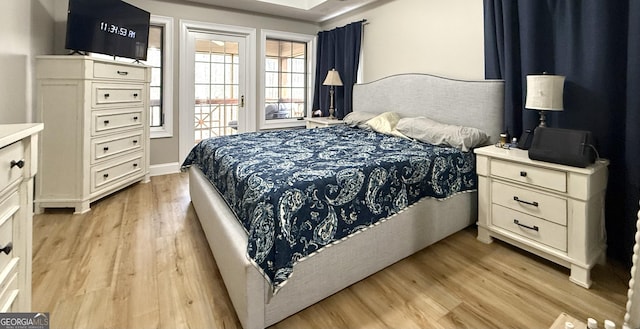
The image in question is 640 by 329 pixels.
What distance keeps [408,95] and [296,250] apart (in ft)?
8.50

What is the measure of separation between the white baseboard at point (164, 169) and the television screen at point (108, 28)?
140cm

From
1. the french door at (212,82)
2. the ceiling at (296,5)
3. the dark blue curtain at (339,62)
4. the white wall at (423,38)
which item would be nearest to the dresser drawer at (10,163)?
the white wall at (423,38)

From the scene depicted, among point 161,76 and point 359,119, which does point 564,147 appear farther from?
point 161,76

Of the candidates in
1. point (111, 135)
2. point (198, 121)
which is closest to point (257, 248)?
point (111, 135)

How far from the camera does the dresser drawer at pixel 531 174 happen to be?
1.96 meters

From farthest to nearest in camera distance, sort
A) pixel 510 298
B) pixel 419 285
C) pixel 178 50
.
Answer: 1. pixel 178 50
2. pixel 419 285
3. pixel 510 298

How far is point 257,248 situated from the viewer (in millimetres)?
1438

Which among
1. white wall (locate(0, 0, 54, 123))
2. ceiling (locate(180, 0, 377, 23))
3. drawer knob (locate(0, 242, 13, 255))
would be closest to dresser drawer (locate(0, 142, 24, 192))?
drawer knob (locate(0, 242, 13, 255))

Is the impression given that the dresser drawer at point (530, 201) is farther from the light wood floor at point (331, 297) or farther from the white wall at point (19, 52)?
the white wall at point (19, 52)

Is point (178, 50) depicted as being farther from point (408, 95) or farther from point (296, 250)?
point (296, 250)

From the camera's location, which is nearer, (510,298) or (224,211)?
(510,298)

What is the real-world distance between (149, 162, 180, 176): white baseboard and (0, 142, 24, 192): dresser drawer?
3489 millimetres

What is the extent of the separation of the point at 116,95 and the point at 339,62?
299 centimetres

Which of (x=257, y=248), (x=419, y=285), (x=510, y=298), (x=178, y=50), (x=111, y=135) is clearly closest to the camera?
(x=257, y=248)
